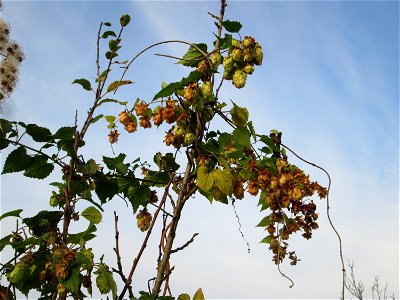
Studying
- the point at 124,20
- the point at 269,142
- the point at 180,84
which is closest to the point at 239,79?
the point at 180,84

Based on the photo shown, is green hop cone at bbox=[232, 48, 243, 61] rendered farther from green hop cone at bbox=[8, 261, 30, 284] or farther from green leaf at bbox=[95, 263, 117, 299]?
green hop cone at bbox=[8, 261, 30, 284]

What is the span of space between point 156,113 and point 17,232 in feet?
2.94

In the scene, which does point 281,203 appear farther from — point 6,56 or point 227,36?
point 6,56

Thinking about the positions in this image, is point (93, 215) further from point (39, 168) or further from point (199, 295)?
point (199, 295)

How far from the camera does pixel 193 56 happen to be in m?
2.29

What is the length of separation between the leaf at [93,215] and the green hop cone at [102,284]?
0.48 metres

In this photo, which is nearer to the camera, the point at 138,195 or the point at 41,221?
the point at 41,221

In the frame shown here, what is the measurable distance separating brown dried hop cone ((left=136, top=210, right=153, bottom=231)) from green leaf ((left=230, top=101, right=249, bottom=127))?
64 cm

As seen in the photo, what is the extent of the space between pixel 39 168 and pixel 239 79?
107 centimetres

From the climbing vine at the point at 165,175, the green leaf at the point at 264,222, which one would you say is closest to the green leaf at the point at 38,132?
the climbing vine at the point at 165,175

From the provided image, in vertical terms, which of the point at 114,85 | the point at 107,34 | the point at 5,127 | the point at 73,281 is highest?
the point at 107,34

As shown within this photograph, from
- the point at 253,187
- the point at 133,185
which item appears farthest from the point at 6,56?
the point at 253,187

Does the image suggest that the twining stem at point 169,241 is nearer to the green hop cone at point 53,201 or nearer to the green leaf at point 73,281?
the green leaf at point 73,281

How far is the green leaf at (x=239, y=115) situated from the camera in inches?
86.2
